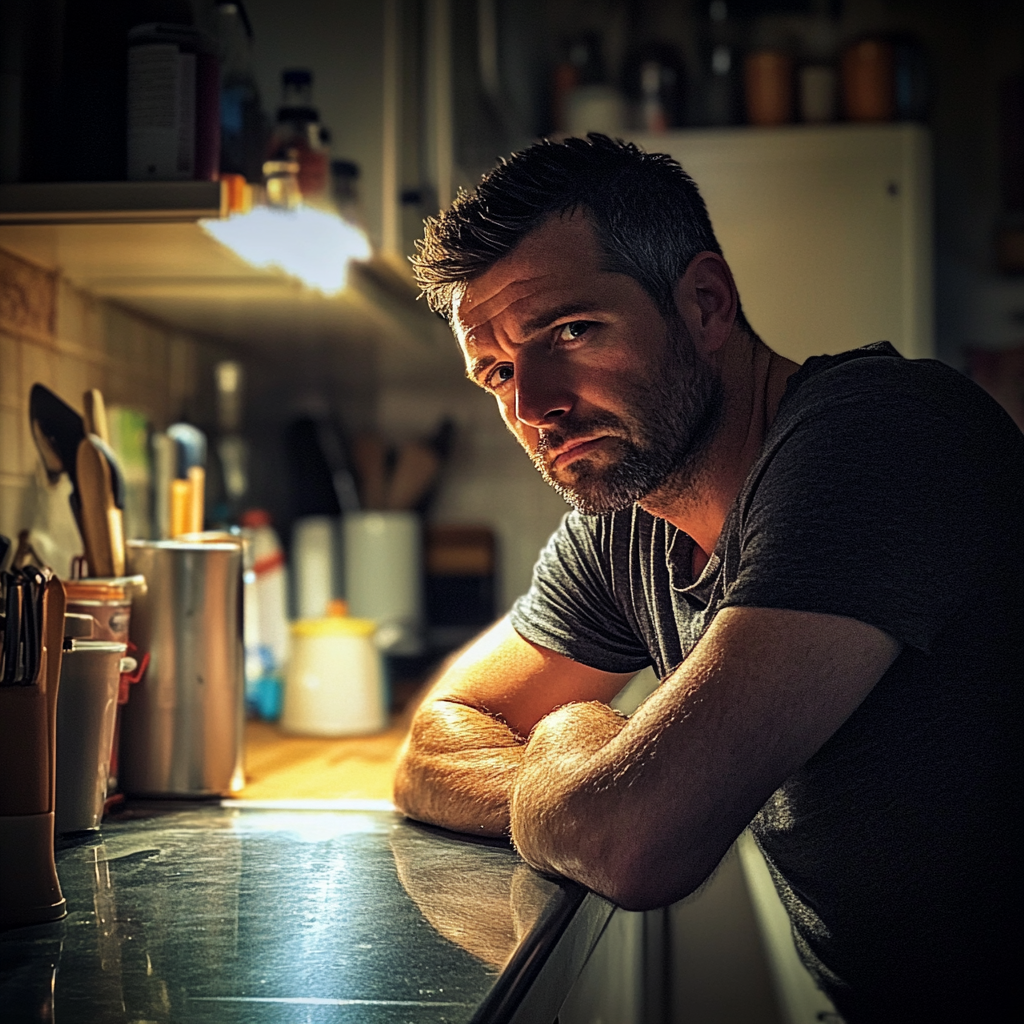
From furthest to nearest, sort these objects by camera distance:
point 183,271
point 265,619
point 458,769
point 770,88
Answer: point 770,88 < point 265,619 < point 183,271 < point 458,769

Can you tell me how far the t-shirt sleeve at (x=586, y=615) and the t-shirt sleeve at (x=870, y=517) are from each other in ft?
1.34

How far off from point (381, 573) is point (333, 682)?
1.85 ft

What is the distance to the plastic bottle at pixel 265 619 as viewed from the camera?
6.72 ft

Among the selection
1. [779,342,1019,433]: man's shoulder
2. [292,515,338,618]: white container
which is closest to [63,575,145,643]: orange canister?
[779,342,1019,433]: man's shoulder

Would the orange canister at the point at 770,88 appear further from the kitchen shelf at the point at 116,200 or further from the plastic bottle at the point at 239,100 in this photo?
the kitchen shelf at the point at 116,200

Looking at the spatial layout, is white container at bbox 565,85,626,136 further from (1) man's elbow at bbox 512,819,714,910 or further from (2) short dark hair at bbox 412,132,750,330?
(1) man's elbow at bbox 512,819,714,910

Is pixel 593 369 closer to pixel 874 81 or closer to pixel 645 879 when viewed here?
pixel 645 879

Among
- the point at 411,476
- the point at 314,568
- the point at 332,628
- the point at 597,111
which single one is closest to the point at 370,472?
the point at 411,476

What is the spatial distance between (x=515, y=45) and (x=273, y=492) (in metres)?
1.07

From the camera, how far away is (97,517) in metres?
1.23

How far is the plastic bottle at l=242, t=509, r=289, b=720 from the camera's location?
6.72ft

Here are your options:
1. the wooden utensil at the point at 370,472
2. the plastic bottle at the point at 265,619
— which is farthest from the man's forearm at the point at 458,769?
the wooden utensil at the point at 370,472

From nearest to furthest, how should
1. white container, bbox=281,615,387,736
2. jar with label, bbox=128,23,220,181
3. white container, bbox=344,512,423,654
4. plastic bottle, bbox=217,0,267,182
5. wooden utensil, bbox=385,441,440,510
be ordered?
jar with label, bbox=128,23,220,181 < plastic bottle, bbox=217,0,267,182 < white container, bbox=281,615,387,736 < white container, bbox=344,512,423,654 < wooden utensil, bbox=385,441,440,510

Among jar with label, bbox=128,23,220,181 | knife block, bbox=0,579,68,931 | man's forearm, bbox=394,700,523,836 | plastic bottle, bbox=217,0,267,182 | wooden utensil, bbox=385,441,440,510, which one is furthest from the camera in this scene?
wooden utensil, bbox=385,441,440,510
